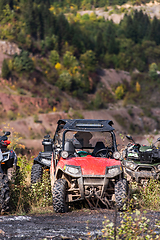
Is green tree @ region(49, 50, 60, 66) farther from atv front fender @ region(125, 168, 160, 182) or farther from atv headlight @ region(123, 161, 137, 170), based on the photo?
atv front fender @ region(125, 168, 160, 182)

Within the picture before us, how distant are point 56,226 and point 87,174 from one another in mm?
1465

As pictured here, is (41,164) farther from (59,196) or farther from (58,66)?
(58,66)

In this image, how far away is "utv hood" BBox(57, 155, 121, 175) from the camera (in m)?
6.76

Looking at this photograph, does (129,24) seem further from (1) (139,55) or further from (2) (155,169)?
(2) (155,169)

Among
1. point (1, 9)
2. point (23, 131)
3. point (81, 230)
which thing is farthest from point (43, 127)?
point (81, 230)

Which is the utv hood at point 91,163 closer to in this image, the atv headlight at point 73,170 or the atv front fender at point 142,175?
the atv headlight at point 73,170

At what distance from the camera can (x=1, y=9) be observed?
7631cm

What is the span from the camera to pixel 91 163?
22.8 feet

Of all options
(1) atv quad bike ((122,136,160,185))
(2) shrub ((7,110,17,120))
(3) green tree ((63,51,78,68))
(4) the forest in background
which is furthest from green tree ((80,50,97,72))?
(1) atv quad bike ((122,136,160,185))

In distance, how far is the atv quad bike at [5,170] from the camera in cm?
650

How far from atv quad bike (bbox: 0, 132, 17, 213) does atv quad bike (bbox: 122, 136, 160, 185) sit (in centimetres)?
304

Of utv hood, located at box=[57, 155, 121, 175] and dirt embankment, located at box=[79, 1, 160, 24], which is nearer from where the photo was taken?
utv hood, located at box=[57, 155, 121, 175]

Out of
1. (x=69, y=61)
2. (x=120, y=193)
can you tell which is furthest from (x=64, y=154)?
(x=69, y=61)

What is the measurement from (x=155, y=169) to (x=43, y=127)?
41.6 metres
